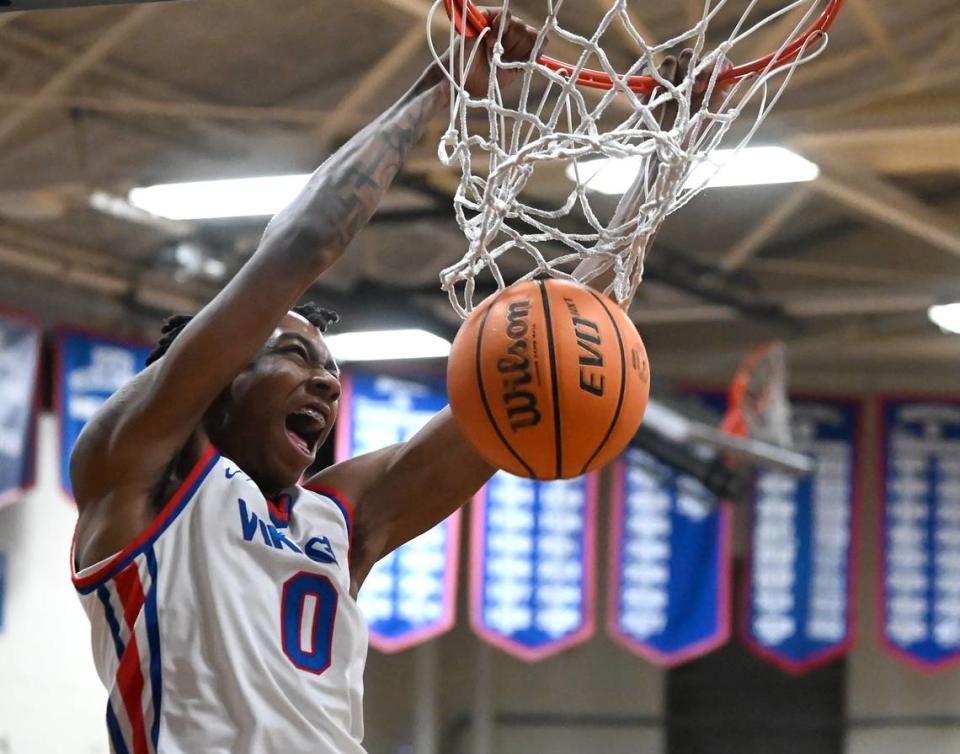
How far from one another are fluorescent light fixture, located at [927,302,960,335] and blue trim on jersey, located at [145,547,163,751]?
868cm

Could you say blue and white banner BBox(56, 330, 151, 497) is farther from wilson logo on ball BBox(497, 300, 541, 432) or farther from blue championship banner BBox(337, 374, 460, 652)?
wilson logo on ball BBox(497, 300, 541, 432)

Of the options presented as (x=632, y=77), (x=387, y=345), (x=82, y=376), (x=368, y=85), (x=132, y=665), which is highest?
(x=368, y=85)

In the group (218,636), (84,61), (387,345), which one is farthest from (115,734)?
(387,345)

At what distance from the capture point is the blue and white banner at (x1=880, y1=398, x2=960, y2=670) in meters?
11.4

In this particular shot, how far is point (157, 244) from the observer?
10484 millimetres

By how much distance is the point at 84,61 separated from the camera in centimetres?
746

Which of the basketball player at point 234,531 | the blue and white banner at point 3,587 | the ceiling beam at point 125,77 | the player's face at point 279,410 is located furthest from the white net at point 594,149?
the blue and white banner at point 3,587

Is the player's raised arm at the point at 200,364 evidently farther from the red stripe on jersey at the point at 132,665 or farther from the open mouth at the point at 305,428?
the open mouth at the point at 305,428

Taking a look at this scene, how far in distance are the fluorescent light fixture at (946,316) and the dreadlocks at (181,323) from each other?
806cm

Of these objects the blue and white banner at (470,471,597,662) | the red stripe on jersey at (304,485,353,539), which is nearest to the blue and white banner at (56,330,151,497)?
the blue and white banner at (470,471,597,662)

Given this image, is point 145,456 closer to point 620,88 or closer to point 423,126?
point 423,126

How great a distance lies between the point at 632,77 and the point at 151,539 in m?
1.35

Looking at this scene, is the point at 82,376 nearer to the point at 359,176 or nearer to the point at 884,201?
the point at 884,201

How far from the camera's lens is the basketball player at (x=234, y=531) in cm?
226
